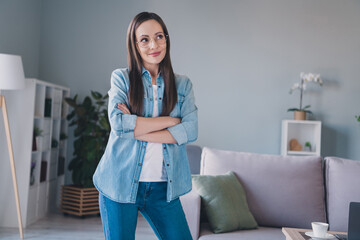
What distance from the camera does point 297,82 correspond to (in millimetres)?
4848

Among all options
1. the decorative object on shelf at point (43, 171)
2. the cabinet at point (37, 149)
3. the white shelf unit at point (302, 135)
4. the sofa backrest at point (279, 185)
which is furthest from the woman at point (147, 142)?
the white shelf unit at point (302, 135)

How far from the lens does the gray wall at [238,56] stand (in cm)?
482

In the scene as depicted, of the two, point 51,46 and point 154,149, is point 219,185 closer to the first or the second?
point 154,149

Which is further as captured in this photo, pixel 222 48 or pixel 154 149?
pixel 222 48

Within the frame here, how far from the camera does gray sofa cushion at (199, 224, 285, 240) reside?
7.90 ft

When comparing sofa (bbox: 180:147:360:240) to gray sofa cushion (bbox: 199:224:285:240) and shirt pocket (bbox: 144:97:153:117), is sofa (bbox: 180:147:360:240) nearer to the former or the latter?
gray sofa cushion (bbox: 199:224:285:240)

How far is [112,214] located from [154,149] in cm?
29

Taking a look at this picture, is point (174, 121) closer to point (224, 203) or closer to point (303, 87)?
point (224, 203)

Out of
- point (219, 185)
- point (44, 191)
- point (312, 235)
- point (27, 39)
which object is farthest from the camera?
point (27, 39)

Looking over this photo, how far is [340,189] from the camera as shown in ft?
9.08

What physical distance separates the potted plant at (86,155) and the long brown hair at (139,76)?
2.81 meters

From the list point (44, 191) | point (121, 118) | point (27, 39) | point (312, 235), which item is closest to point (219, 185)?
point (312, 235)

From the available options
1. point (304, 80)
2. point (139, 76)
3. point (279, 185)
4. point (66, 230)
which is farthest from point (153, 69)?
point (304, 80)

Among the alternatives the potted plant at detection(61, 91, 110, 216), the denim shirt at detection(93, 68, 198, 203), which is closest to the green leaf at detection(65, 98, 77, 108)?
the potted plant at detection(61, 91, 110, 216)
